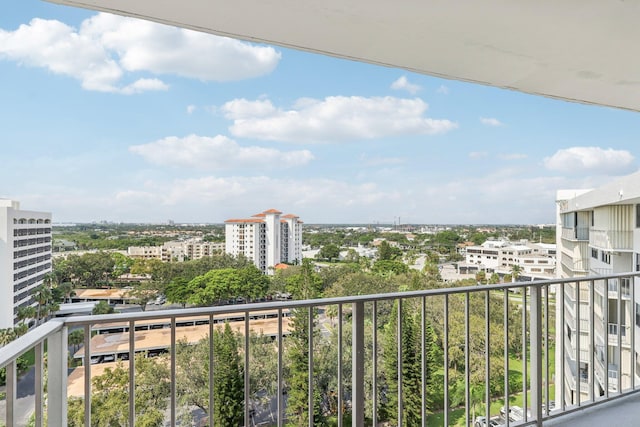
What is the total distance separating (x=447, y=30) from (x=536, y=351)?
1625 mm

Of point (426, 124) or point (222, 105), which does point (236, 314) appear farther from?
point (426, 124)

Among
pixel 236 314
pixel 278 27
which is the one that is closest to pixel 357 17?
pixel 278 27

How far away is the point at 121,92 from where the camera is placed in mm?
13914

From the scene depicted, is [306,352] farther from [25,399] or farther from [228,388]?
[25,399]

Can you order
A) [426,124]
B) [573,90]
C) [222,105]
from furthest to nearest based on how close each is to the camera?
[426,124] → [222,105] → [573,90]

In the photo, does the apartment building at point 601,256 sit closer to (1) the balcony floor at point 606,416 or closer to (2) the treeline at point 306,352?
(1) the balcony floor at point 606,416

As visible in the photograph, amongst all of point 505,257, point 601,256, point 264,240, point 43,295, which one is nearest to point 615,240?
point 601,256

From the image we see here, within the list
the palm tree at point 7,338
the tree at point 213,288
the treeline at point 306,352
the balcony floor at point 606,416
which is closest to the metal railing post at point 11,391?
the palm tree at point 7,338

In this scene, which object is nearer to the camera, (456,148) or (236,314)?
(236,314)

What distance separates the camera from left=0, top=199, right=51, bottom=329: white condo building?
395 centimetres

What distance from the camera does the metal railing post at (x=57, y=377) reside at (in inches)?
45.7

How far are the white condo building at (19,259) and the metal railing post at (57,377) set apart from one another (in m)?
3.29

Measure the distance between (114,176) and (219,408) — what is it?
11696mm

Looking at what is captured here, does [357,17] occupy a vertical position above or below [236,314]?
above
